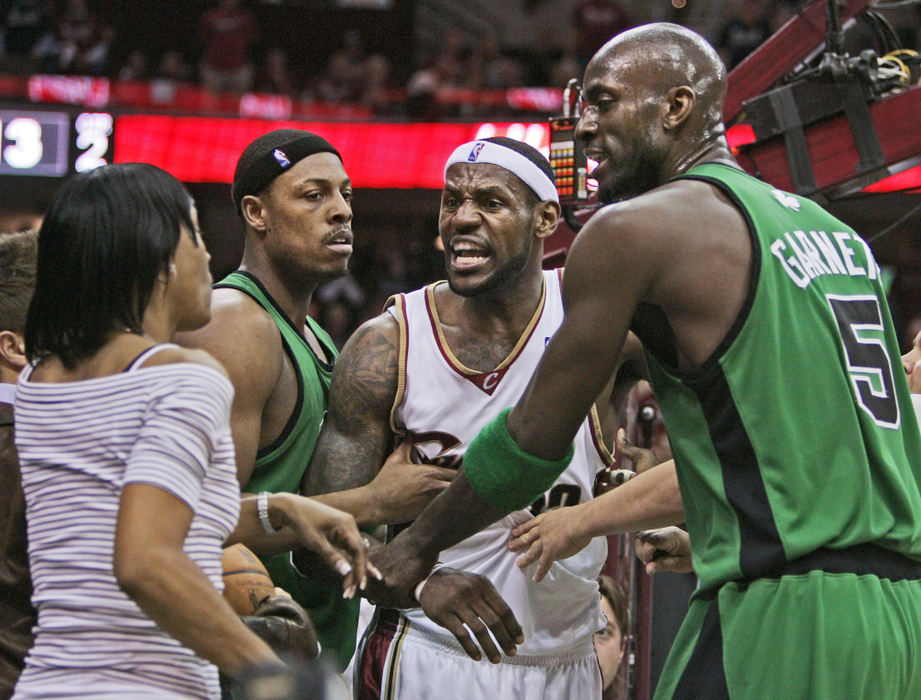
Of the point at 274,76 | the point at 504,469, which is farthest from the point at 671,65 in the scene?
the point at 274,76

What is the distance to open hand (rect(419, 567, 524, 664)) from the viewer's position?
2947 millimetres

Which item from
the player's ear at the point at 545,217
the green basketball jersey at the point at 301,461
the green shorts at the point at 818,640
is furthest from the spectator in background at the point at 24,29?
the green shorts at the point at 818,640

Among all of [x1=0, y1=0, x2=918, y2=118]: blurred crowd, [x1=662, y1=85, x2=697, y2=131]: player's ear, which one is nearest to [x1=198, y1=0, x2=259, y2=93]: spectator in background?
[x1=0, y1=0, x2=918, y2=118]: blurred crowd

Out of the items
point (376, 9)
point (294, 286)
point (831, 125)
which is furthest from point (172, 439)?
point (376, 9)

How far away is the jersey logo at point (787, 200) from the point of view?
2496mm

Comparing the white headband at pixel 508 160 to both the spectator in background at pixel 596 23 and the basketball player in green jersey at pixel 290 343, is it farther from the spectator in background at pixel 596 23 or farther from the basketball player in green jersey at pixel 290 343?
the spectator in background at pixel 596 23

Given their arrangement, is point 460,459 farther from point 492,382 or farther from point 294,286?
point 294,286

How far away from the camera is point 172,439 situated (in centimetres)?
190

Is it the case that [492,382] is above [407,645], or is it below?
above

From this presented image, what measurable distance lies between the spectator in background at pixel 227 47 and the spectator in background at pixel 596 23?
4508mm

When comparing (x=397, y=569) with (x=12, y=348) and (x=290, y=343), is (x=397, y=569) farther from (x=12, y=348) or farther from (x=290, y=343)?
(x=12, y=348)

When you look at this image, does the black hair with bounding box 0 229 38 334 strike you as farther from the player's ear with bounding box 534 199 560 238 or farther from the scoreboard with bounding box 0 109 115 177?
the scoreboard with bounding box 0 109 115 177

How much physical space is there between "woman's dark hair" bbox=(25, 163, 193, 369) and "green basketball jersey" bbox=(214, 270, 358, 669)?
138cm

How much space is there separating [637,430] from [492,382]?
1.88 metres
